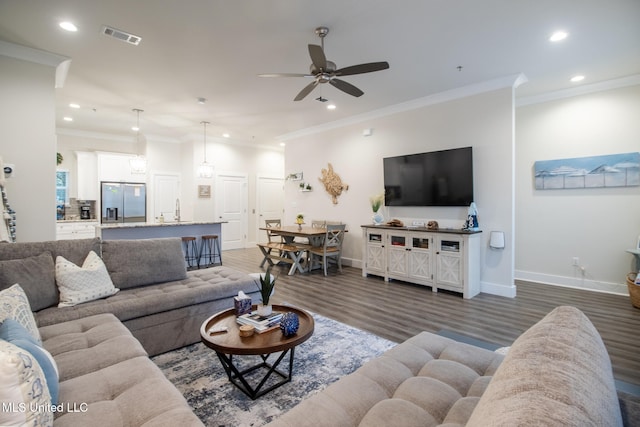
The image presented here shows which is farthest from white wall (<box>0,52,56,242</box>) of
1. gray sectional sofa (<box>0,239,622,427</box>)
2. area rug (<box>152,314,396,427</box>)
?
area rug (<box>152,314,396,427</box>)

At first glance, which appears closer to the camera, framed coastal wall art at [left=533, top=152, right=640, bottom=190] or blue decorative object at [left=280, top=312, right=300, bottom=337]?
blue decorative object at [left=280, top=312, right=300, bottom=337]

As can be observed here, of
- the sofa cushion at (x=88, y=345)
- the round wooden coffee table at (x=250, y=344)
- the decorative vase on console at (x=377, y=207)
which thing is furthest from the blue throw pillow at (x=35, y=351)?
the decorative vase on console at (x=377, y=207)

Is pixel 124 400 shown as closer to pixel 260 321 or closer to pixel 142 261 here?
pixel 260 321

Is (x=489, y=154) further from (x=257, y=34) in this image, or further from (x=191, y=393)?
(x=191, y=393)

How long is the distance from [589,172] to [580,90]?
126 cm

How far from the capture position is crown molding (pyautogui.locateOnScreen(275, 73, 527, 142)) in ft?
13.9

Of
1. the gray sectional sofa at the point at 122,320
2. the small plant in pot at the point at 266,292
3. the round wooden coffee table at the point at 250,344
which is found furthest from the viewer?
the small plant in pot at the point at 266,292

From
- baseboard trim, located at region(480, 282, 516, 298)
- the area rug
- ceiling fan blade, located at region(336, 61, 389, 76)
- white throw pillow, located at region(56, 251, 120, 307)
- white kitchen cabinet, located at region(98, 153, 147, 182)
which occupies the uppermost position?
ceiling fan blade, located at region(336, 61, 389, 76)

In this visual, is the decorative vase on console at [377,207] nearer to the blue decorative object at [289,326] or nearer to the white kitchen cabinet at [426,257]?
the white kitchen cabinet at [426,257]

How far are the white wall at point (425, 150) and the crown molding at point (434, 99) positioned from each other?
7 centimetres

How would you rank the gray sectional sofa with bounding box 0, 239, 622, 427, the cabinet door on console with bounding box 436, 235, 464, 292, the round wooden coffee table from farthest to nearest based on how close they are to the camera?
the cabinet door on console with bounding box 436, 235, 464, 292 → the round wooden coffee table → the gray sectional sofa with bounding box 0, 239, 622, 427

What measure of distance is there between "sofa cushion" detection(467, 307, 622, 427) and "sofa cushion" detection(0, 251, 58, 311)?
3.04m

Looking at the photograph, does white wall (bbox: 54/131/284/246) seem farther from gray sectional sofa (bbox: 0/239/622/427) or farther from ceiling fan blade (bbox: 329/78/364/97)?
ceiling fan blade (bbox: 329/78/364/97)

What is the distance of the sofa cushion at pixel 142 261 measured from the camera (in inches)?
114
